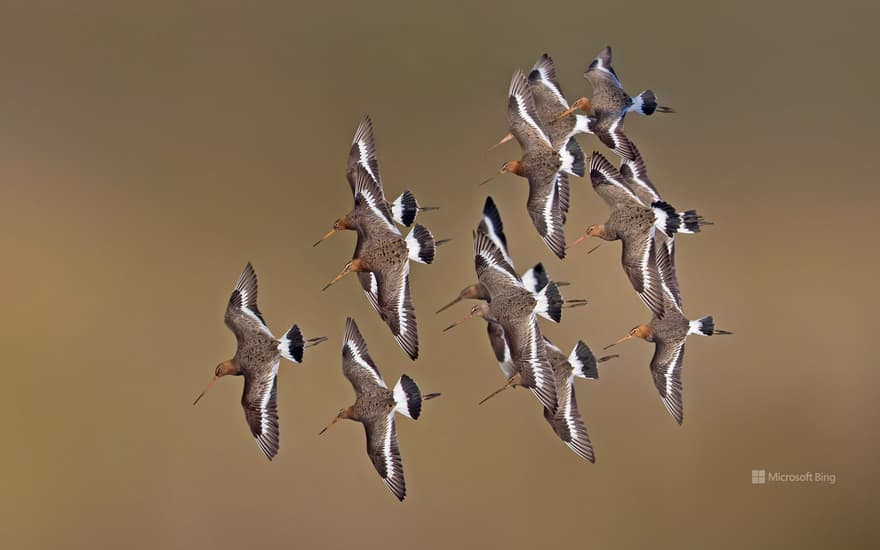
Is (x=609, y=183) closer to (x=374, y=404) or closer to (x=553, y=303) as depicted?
(x=553, y=303)

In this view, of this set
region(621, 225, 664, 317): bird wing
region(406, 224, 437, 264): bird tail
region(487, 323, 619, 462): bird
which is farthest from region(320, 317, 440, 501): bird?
region(621, 225, 664, 317): bird wing

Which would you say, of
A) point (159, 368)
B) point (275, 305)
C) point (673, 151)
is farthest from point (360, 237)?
point (673, 151)

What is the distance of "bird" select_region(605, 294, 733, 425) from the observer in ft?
12.1

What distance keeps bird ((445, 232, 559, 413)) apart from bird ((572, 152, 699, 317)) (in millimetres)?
311

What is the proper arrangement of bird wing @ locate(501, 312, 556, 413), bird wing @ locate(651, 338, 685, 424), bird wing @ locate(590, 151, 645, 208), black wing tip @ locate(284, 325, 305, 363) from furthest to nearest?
bird wing @ locate(651, 338, 685, 424) → bird wing @ locate(590, 151, 645, 208) → black wing tip @ locate(284, 325, 305, 363) → bird wing @ locate(501, 312, 556, 413)

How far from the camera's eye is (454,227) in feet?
15.7

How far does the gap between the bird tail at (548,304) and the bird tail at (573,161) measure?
43 cm

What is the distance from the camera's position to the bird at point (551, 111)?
362 centimetres

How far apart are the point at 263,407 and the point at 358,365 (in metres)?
0.35

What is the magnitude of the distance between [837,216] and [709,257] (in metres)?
0.72

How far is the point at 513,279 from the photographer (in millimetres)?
3443

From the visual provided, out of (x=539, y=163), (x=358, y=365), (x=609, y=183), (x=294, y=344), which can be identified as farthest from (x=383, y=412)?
(x=609, y=183)

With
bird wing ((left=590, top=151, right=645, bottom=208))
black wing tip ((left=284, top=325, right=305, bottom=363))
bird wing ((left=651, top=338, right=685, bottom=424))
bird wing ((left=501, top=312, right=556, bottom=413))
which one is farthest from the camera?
bird wing ((left=651, top=338, right=685, bottom=424))

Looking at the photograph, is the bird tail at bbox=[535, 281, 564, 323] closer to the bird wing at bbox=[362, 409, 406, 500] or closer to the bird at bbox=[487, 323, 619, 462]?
the bird at bbox=[487, 323, 619, 462]
